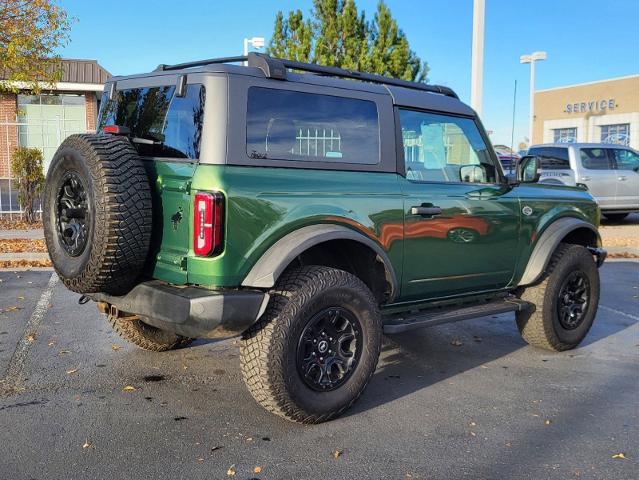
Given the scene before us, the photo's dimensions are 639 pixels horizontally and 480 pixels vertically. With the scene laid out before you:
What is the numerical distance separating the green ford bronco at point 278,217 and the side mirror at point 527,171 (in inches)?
18.3

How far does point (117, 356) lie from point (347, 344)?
2.06 metres

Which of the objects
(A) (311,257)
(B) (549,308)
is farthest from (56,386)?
(B) (549,308)

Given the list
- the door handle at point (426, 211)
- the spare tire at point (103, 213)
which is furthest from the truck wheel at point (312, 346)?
the spare tire at point (103, 213)

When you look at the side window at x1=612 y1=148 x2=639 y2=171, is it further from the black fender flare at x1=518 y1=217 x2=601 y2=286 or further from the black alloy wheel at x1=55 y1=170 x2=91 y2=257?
the black alloy wheel at x1=55 y1=170 x2=91 y2=257

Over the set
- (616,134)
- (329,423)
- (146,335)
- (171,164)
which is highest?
(616,134)

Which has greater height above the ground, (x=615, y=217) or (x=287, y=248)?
(x=287, y=248)

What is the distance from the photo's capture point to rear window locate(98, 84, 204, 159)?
3.60m

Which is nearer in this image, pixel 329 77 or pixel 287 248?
pixel 287 248

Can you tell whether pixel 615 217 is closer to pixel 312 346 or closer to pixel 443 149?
pixel 443 149

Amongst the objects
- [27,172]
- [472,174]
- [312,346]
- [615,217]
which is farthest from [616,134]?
[312,346]

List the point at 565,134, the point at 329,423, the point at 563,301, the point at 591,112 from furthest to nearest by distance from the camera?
the point at 565,134 → the point at 591,112 → the point at 563,301 → the point at 329,423

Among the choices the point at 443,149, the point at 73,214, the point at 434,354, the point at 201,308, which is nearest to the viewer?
the point at 201,308

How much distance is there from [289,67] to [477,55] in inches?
289

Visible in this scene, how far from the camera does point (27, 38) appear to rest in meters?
10.9
